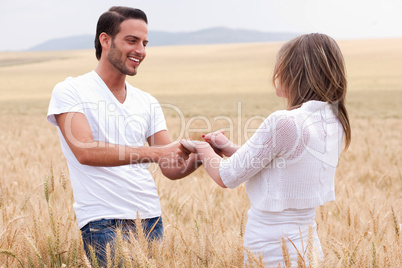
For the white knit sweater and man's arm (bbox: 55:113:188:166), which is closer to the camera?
the white knit sweater

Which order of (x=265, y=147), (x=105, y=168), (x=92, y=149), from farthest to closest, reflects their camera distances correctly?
(x=105, y=168)
(x=92, y=149)
(x=265, y=147)

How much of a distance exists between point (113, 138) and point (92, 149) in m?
0.28

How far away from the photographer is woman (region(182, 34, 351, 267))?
1831mm

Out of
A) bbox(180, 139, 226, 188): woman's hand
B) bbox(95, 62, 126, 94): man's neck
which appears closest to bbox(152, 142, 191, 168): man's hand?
bbox(180, 139, 226, 188): woman's hand

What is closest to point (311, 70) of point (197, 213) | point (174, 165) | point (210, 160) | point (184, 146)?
Result: point (210, 160)

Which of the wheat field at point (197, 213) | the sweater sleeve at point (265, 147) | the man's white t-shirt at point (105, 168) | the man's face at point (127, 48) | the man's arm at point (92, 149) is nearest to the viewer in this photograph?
the sweater sleeve at point (265, 147)

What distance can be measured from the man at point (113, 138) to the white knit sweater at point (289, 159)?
0.55 meters

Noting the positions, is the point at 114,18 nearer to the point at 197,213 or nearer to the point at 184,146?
the point at 184,146

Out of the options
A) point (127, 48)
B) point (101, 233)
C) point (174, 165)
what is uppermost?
point (127, 48)

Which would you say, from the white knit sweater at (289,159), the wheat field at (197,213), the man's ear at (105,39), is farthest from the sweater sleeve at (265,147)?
the man's ear at (105,39)

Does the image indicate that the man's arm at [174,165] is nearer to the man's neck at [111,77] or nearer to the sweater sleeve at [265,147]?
the man's neck at [111,77]

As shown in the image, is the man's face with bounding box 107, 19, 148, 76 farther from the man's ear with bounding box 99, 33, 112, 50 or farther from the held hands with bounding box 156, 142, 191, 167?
the held hands with bounding box 156, 142, 191, 167

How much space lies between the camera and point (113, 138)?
258 cm

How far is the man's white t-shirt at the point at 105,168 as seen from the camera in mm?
2455
